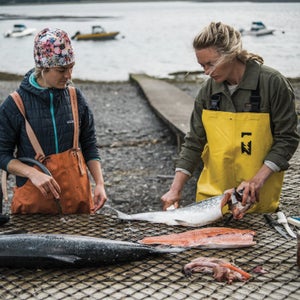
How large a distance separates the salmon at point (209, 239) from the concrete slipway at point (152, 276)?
0.16 feet

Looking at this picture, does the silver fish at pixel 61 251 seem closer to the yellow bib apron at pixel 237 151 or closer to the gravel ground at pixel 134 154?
the yellow bib apron at pixel 237 151

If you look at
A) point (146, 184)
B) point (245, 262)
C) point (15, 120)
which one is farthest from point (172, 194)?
point (146, 184)

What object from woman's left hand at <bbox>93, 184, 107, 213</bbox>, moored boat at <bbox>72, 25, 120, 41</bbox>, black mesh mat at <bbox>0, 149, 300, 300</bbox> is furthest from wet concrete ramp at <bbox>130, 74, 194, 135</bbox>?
moored boat at <bbox>72, 25, 120, 41</bbox>

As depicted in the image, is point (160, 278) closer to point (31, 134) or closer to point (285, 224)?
point (285, 224)

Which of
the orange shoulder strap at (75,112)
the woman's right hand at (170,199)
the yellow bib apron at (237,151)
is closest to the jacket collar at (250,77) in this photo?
the yellow bib apron at (237,151)

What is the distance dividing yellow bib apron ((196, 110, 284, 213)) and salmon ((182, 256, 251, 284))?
1.07 metres

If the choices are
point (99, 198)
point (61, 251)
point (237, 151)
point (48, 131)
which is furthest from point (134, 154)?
point (61, 251)

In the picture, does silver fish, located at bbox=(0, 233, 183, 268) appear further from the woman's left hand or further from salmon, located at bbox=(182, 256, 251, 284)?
the woman's left hand

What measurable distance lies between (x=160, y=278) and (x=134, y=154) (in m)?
8.07

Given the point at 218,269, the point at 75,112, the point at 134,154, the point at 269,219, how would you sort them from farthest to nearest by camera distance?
1. the point at 134,154
2. the point at 75,112
3. the point at 269,219
4. the point at 218,269

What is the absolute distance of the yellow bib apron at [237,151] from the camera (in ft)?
13.1

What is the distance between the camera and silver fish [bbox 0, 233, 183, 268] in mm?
3229

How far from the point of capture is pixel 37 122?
4156 mm

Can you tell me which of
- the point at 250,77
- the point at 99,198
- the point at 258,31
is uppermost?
the point at 250,77
